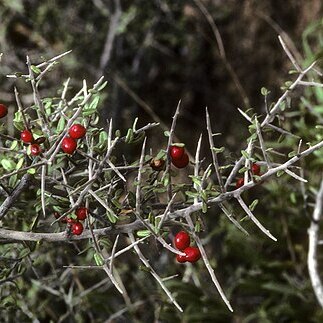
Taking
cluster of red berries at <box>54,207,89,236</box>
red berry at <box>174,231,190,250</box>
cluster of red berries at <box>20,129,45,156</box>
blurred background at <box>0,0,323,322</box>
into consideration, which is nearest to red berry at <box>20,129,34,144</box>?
cluster of red berries at <box>20,129,45,156</box>

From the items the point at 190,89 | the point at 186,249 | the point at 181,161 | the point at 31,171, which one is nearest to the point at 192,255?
the point at 186,249

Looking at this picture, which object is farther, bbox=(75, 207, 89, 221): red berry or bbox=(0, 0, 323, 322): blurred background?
bbox=(0, 0, 323, 322): blurred background

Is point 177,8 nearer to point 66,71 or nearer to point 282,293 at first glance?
point 66,71

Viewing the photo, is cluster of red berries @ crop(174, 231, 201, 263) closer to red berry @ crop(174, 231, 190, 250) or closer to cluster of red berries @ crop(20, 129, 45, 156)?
red berry @ crop(174, 231, 190, 250)

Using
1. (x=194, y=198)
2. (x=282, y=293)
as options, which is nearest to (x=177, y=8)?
(x=282, y=293)

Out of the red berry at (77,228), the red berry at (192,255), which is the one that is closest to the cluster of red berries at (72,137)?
the red berry at (77,228)

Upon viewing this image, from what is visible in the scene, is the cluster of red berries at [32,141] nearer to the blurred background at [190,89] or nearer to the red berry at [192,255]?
the red berry at [192,255]
